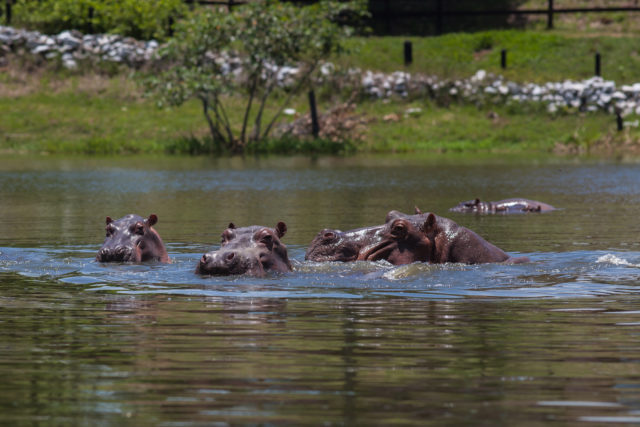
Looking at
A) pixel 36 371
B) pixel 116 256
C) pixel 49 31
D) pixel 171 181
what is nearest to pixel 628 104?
pixel 171 181

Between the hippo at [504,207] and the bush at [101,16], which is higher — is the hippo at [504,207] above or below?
below

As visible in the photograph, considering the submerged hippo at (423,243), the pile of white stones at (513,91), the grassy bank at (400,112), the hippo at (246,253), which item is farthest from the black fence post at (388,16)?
the hippo at (246,253)

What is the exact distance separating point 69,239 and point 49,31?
118 ft

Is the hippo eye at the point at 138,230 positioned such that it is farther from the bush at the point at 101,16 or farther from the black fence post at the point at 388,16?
the black fence post at the point at 388,16

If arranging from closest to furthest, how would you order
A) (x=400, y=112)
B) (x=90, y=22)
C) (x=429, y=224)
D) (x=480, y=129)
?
1. (x=429, y=224)
2. (x=480, y=129)
3. (x=400, y=112)
4. (x=90, y=22)

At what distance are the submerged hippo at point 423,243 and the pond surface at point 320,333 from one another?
158 mm

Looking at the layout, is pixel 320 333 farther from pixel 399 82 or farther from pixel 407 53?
pixel 407 53

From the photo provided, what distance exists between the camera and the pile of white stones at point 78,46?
146ft

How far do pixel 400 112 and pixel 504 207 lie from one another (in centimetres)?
2349

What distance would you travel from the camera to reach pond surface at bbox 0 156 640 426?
4906 mm

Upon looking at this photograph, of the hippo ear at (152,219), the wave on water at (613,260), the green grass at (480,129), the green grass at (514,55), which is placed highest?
the green grass at (514,55)

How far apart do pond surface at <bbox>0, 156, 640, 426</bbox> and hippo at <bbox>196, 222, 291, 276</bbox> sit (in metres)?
0.11

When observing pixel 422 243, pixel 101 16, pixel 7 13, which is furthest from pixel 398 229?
pixel 7 13

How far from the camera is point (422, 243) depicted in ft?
31.5
